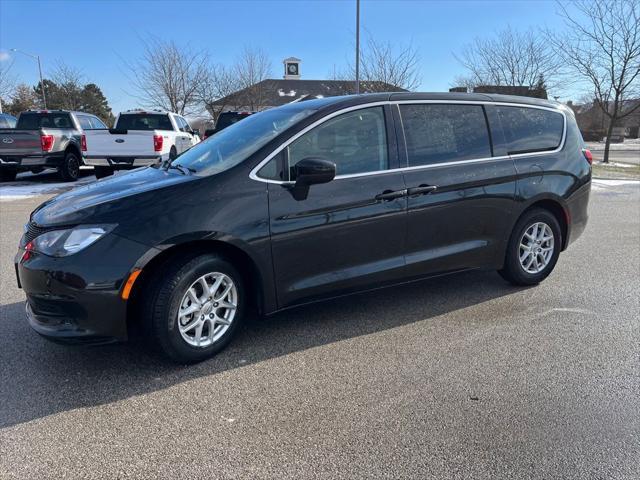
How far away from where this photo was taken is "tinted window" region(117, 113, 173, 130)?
1304 cm

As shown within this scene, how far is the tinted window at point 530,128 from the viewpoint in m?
4.50

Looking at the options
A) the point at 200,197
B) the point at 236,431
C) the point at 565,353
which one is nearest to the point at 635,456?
the point at 565,353

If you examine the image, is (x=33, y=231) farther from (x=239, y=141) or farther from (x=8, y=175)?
(x=8, y=175)

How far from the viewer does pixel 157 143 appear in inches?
426

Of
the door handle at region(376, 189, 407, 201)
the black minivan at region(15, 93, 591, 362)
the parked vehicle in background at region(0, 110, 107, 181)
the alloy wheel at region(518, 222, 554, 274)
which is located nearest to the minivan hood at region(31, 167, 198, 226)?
the black minivan at region(15, 93, 591, 362)

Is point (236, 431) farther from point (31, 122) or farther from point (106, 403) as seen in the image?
point (31, 122)

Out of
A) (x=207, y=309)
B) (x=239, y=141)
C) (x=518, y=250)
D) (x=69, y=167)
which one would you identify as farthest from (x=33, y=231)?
(x=69, y=167)

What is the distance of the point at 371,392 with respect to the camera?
117 inches

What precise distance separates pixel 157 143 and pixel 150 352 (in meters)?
8.27

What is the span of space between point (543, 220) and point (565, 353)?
5.31 ft

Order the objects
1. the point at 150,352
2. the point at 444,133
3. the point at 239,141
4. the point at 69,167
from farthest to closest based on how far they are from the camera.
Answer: the point at 69,167 → the point at 444,133 → the point at 239,141 → the point at 150,352

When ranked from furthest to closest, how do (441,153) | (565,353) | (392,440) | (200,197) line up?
(441,153)
(565,353)
(200,197)
(392,440)

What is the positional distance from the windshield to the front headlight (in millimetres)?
825

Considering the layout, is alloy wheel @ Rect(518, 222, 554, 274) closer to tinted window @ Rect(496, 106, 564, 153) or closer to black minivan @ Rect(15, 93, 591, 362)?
black minivan @ Rect(15, 93, 591, 362)
